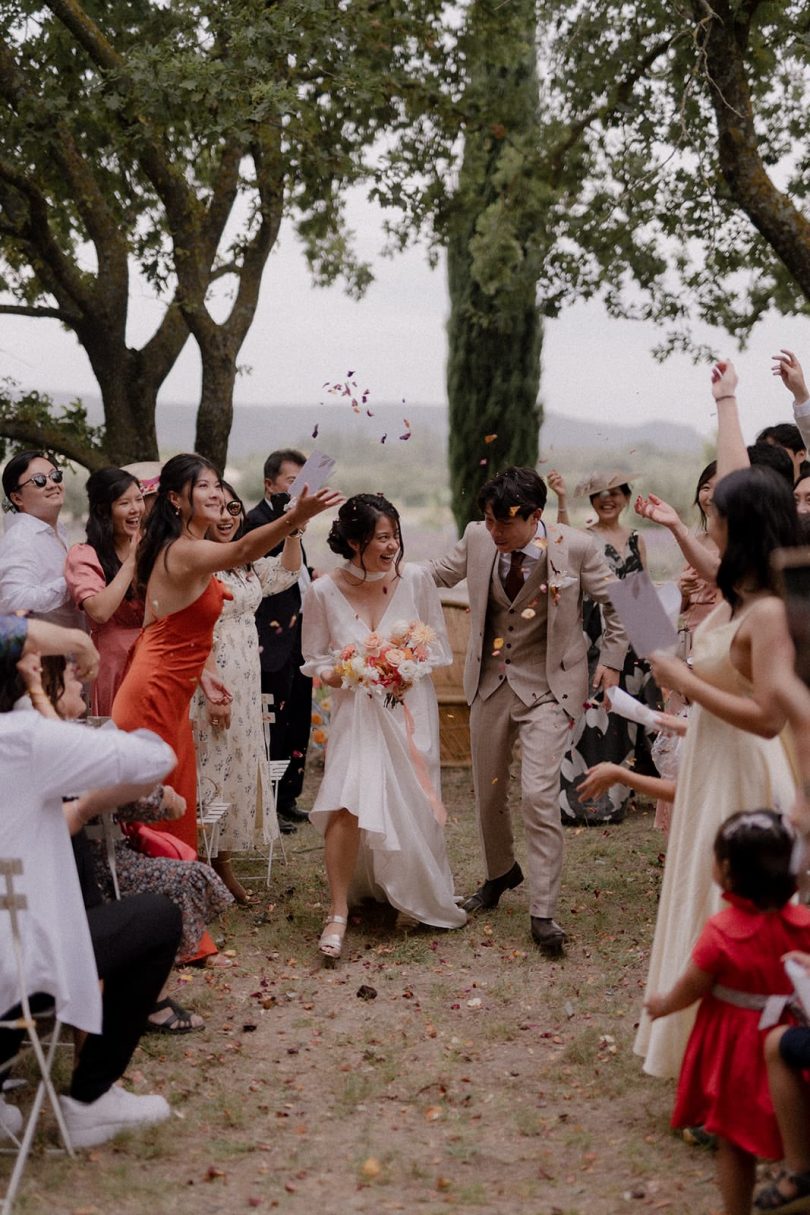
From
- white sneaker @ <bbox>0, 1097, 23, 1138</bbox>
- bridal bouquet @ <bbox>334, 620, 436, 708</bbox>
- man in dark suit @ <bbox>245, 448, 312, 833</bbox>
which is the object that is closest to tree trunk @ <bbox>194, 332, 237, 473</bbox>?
man in dark suit @ <bbox>245, 448, 312, 833</bbox>

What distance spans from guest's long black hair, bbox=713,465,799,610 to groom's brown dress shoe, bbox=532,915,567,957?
2731mm

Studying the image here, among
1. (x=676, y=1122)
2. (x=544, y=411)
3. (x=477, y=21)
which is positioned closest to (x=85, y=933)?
(x=676, y=1122)

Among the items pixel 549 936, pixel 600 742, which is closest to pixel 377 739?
pixel 549 936

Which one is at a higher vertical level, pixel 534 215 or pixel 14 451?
pixel 534 215

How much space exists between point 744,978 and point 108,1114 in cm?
205

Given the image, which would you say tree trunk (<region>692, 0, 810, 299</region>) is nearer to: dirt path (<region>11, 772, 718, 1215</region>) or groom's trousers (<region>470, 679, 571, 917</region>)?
groom's trousers (<region>470, 679, 571, 917</region>)

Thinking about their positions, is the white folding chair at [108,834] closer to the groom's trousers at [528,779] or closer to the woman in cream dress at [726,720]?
the woman in cream dress at [726,720]

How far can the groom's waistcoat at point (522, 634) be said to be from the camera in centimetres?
629

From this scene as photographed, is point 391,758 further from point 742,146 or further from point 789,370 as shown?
point 742,146

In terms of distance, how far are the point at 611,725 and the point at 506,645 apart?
2.58 meters

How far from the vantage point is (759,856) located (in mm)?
3422

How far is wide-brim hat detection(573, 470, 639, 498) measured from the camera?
815cm

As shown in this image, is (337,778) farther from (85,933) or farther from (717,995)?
(717,995)

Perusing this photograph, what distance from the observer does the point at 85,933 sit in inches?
152
